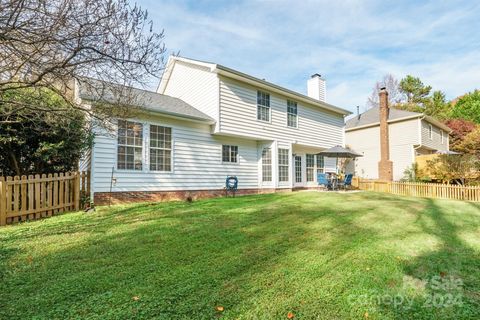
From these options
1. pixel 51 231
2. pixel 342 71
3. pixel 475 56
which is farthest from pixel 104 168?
pixel 475 56

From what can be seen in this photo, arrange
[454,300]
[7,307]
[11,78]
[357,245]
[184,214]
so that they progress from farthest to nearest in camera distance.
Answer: [184,214] < [11,78] < [357,245] < [454,300] < [7,307]

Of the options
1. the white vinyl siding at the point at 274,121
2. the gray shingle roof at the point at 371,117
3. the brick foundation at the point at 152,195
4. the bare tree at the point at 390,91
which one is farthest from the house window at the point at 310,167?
the bare tree at the point at 390,91

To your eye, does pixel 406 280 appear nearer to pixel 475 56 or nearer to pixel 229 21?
pixel 229 21

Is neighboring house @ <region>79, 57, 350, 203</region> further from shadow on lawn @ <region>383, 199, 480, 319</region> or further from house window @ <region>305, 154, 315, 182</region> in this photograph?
shadow on lawn @ <region>383, 199, 480, 319</region>

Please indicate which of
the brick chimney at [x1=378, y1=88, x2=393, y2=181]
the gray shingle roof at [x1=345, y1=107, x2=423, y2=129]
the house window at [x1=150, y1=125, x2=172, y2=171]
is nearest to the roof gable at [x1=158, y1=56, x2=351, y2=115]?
the house window at [x1=150, y1=125, x2=172, y2=171]

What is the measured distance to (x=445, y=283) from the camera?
318cm

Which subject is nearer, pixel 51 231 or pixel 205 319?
pixel 205 319

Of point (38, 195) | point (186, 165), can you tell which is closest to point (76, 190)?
point (38, 195)

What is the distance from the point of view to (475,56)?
21000 mm

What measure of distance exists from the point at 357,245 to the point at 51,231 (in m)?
5.88

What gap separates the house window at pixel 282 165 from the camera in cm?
1497

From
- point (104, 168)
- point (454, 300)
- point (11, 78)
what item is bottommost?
point (454, 300)

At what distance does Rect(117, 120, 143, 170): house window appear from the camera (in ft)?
32.4

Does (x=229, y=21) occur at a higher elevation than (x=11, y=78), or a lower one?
higher
